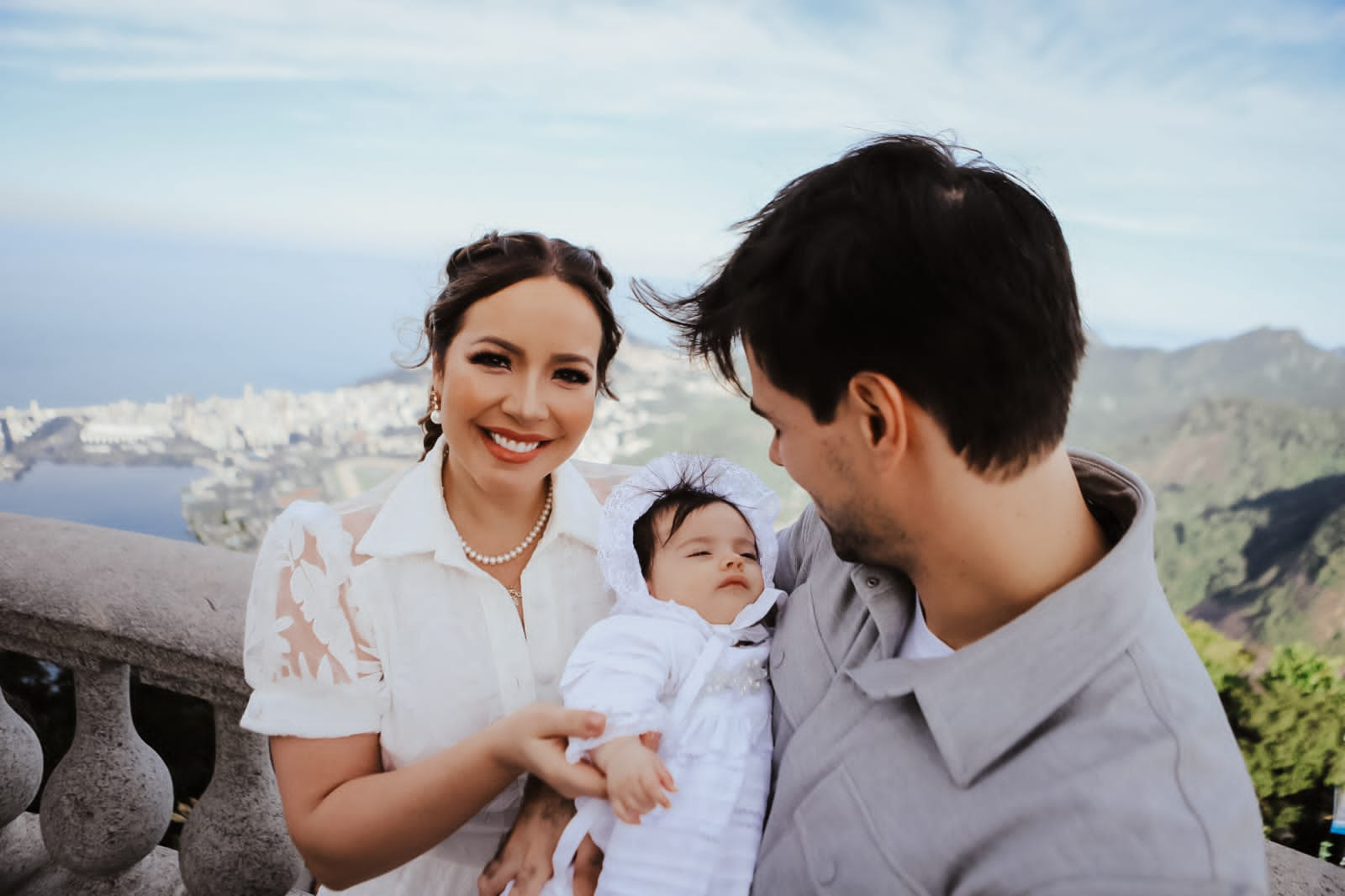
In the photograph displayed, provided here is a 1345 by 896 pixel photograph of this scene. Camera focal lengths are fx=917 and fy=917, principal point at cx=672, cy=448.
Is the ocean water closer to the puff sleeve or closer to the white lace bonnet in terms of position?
the white lace bonnet

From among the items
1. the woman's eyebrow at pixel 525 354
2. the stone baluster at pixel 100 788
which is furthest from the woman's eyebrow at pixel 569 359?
the stone baluster at pixel 100 788

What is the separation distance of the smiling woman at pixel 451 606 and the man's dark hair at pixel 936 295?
0.60 metres

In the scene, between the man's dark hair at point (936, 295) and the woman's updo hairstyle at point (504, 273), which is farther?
the woman's updo hairstyle at point (504, 273)

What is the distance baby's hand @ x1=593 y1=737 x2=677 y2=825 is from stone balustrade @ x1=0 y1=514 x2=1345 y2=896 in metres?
0.97

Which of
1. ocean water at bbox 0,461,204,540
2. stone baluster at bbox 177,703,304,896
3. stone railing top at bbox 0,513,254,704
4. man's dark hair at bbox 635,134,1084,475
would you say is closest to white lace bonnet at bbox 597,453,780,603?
man's dark hair at bbox 635,134,1084,475

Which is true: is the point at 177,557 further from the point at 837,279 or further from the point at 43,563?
the point at 837,279

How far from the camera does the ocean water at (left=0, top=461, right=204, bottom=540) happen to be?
15.9ft

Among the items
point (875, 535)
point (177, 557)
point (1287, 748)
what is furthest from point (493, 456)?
point (1287, 748)

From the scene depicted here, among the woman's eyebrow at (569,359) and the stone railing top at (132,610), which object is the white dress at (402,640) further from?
the woman's eyebrow at (569,359)

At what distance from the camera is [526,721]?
164cm

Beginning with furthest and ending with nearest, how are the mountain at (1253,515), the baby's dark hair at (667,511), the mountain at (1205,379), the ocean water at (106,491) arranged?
1. the mountain at (1205,379)
2. the mountain at (1253,515)
3. the ocean water at (106,491)
4. the baby's dark hair at (667,511)

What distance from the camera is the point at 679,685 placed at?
72.8 inches

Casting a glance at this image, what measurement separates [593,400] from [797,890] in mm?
1047

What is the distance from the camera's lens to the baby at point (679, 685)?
1610 millimetres
